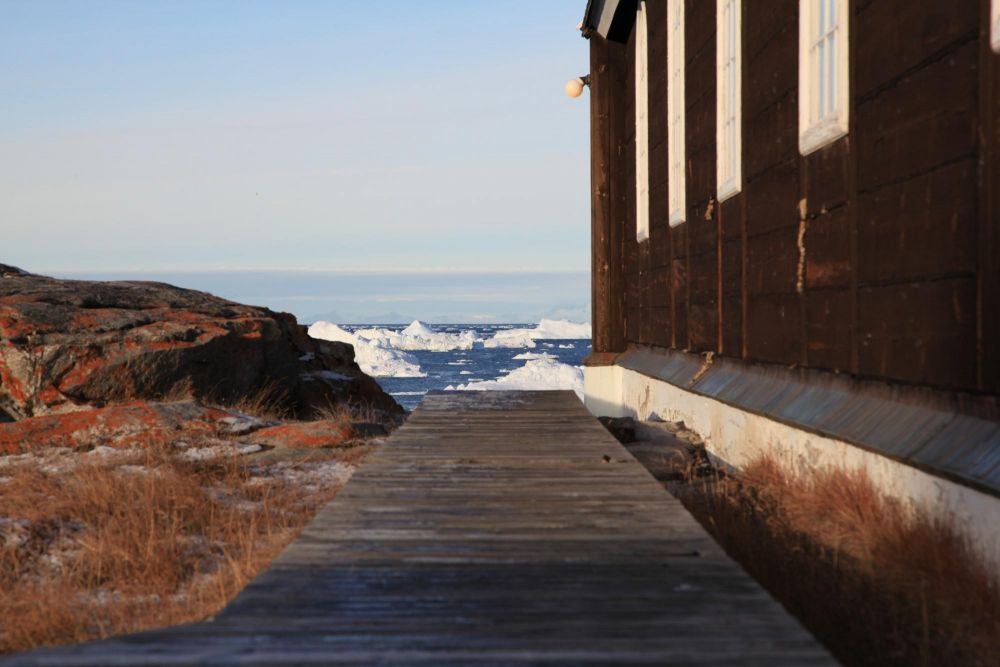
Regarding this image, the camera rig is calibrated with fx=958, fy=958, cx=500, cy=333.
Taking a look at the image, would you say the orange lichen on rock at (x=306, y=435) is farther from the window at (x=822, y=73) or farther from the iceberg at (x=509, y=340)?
the iceberg at (x=509, y=340)

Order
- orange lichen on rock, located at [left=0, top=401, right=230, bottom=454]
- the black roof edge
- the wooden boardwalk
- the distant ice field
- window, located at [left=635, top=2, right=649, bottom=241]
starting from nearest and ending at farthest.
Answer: the wooden boardwalk
orange lichen on rock, located at [left=0, top=401, right=230, bottom=454]
window, located at [left=635, top=2, right=649, bottom=241]
the black roof edge
the distant ice field

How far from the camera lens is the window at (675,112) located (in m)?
10.1

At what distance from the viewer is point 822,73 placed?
6.19 metres

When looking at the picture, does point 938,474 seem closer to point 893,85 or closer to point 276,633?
point 893,85

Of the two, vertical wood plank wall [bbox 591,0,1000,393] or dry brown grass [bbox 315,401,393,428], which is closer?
vertical wood plank wall [bbox 591,0,1000,393]

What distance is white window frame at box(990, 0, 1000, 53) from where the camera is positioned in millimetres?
3945

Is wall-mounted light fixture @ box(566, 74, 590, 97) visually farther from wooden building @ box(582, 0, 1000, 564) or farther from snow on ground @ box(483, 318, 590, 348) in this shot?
snow on ground @ box(483, 318, 590, 348)

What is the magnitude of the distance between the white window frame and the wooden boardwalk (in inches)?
92.4

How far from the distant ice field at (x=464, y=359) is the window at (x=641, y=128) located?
2863 cm

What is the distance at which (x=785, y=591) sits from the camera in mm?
4043

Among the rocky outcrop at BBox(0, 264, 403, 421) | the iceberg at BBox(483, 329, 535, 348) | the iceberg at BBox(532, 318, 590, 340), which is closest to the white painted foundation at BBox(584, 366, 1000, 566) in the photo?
the rocky outcrop at BBox(0, 264, 403, 421)

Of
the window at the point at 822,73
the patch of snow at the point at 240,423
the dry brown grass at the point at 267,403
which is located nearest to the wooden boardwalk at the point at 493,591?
the window at the point at 822,73

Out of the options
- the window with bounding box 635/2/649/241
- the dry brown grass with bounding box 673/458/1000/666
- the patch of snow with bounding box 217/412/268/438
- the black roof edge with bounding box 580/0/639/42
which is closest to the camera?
the dry brown grass with bounding box 673/458/1000/666

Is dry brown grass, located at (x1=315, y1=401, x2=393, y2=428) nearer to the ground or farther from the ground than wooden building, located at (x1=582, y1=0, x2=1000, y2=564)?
nearer to the ground
